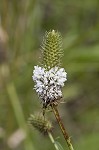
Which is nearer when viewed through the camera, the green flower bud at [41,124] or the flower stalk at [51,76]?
the flower stalk at [51,76]

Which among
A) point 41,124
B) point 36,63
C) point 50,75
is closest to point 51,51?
point 50,75

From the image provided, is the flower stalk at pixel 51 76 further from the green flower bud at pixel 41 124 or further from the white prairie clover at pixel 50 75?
the green flower bud at pixel 41 124

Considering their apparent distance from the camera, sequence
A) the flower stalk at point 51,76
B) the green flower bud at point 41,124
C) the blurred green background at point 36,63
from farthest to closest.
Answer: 1. the blurred green background at point 36,63
2. the green flower bud at point 41,124
3. the flower stalk at point 51,76

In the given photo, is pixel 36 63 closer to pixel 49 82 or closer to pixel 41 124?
pixel 41 124

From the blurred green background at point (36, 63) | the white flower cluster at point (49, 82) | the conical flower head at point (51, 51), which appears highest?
the blurred green background at point (36, 63)

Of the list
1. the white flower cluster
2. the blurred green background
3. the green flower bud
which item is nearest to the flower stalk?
the white flower cluster

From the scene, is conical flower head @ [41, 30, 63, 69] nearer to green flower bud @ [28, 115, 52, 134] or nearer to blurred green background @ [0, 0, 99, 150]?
green flower bud @ [28, 115, 52, 134]

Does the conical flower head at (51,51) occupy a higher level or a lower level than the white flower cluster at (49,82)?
higher

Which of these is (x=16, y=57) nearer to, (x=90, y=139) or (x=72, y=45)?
(x=72, y=45)

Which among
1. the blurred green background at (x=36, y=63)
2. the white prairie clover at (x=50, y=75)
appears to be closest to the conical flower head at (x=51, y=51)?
the white prairie clover at (x=50, y=75)

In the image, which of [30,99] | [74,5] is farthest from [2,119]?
[74,5]
